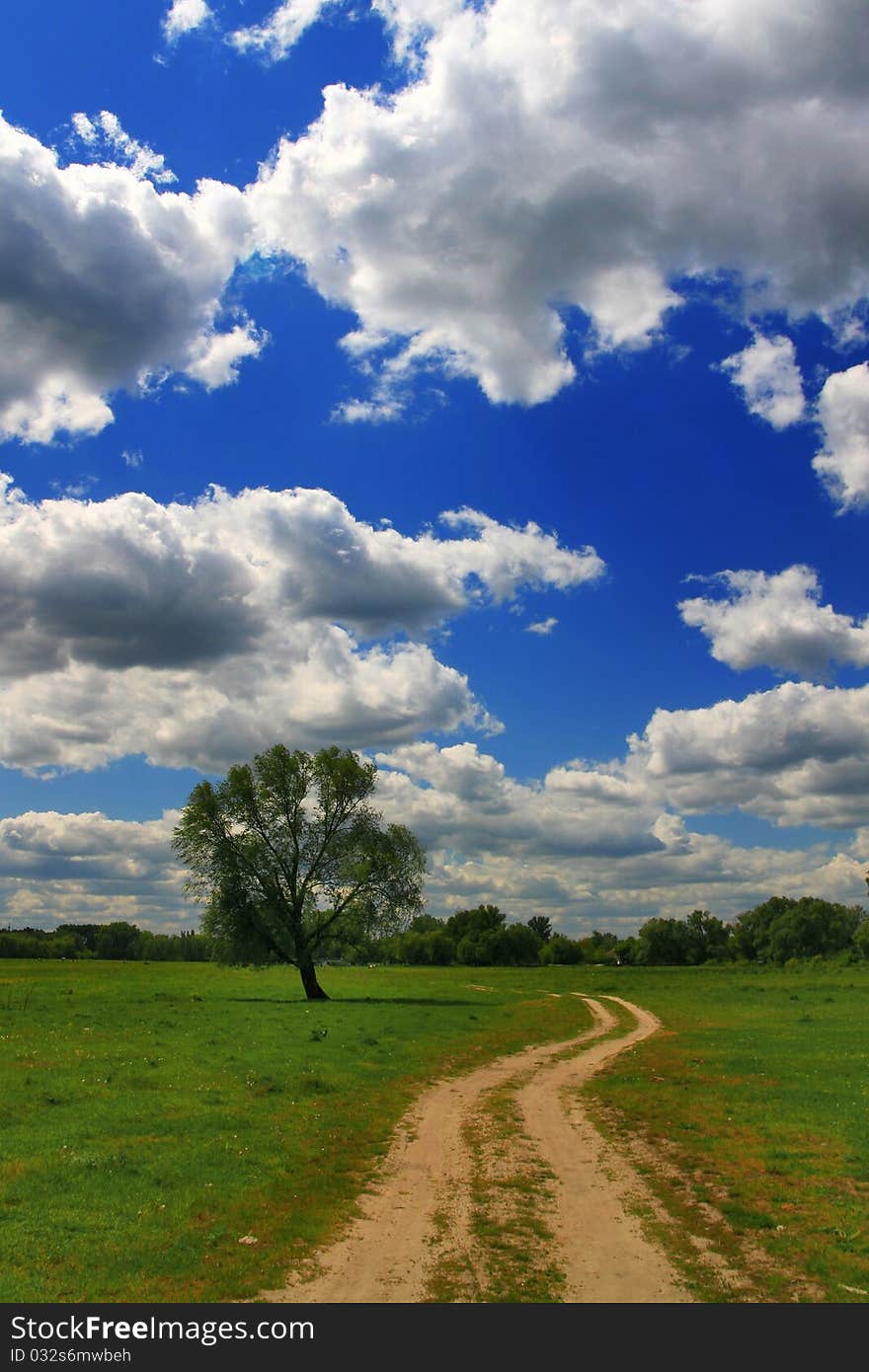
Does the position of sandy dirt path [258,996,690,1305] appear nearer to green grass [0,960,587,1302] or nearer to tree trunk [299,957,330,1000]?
green grass [0,960,587,1302]

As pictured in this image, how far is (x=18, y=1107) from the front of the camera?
20.1 metres

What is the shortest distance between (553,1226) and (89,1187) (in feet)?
26.2

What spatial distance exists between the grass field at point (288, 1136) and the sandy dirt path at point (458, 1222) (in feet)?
2.01

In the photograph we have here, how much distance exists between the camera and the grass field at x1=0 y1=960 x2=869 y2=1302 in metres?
11.8

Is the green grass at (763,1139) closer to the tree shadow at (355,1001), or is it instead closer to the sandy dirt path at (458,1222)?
the sandy dirt path at (458,1222)

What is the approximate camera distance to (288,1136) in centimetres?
1875

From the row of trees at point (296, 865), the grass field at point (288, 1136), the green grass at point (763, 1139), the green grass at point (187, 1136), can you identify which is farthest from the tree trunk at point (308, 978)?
the green grass at point (763, 1139)

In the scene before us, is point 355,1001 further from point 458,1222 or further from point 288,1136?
point 458,1222

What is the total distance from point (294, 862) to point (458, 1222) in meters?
50.9

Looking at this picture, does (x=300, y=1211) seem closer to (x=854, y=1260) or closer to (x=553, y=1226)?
(x=553, y=1226)

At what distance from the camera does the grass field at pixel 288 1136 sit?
1183cm

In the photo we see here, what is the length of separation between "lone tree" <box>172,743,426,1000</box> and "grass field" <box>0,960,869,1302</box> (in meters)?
17.9

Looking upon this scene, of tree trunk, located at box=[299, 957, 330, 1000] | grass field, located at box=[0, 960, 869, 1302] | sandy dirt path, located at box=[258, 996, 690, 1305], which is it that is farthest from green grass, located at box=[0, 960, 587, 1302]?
tree trunk, located at box=[299, 957, 330, 1000]
